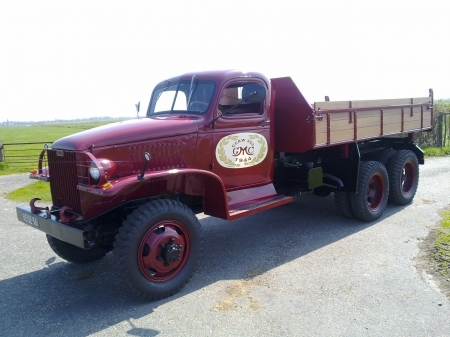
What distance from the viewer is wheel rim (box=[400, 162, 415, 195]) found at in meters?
7.90

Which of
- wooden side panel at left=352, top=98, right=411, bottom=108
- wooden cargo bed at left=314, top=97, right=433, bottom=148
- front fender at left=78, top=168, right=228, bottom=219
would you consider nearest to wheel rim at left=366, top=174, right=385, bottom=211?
wooden cargo bed at left=314, top=97, right=433, bottom=148

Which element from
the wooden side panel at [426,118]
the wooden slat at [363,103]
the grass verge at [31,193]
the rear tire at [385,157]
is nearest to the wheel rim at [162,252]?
the wooden slat at [363,103]

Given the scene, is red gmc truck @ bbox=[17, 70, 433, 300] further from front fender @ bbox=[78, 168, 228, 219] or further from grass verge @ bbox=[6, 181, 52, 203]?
grass verge @ bbox=[6, 181, 52, 203]

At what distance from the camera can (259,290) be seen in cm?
424

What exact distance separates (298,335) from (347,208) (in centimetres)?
357

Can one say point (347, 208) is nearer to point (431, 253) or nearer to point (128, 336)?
point (431, 253)

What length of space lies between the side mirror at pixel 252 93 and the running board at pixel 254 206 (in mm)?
1274

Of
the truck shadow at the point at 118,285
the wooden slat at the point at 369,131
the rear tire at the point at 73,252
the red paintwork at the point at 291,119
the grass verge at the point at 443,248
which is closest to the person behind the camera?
the truck shadow at the point at 118,285

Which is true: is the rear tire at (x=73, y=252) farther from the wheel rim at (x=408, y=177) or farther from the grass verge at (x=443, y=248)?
the wheel rim at (x=408, y=177)

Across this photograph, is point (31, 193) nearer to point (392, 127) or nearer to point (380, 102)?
point (380, 102)

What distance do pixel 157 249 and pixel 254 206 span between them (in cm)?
147

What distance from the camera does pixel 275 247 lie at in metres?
5.55

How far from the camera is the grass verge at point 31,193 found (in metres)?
9.09

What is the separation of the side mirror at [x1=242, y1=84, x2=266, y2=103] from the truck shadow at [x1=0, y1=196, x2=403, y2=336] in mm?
1940
